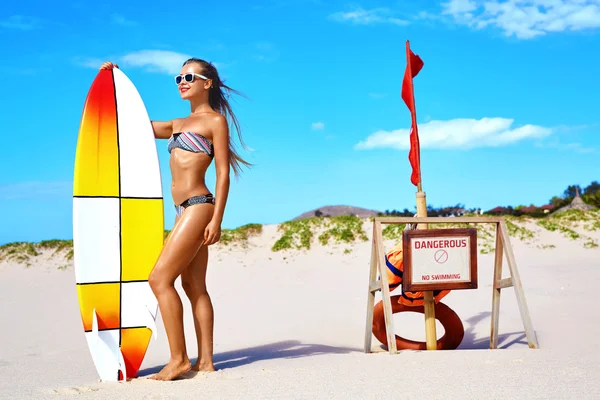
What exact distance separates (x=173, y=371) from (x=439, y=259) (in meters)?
2.43

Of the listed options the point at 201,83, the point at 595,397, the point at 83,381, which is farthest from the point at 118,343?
the point at 595,397

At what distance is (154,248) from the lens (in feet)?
15.5

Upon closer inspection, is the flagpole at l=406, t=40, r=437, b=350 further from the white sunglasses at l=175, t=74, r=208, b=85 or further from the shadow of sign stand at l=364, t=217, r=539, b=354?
the white sunglasses at l=175, t=74, r=208, b=85

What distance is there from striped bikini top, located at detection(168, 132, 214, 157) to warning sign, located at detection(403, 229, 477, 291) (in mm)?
1855

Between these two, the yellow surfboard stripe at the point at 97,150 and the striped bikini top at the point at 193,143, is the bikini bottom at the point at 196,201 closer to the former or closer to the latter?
the striped bikini top at the point at 193,143

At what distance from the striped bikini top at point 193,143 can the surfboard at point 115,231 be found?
0.86 feet

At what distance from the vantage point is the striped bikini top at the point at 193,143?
4.67 meters

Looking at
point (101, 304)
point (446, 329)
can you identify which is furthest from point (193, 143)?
point (446, 329)

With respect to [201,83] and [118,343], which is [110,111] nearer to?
[201,83]

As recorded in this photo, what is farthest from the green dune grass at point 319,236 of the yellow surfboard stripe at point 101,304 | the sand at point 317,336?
the yellow surfboard stripe at point 101,304

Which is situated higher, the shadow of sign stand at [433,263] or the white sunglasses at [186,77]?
the white sunglasses at [186,77]

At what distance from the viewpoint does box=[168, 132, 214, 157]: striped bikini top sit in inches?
184

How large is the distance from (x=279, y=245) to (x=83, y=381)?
6.72 meters

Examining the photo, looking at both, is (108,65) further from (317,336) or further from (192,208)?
(317,336)
